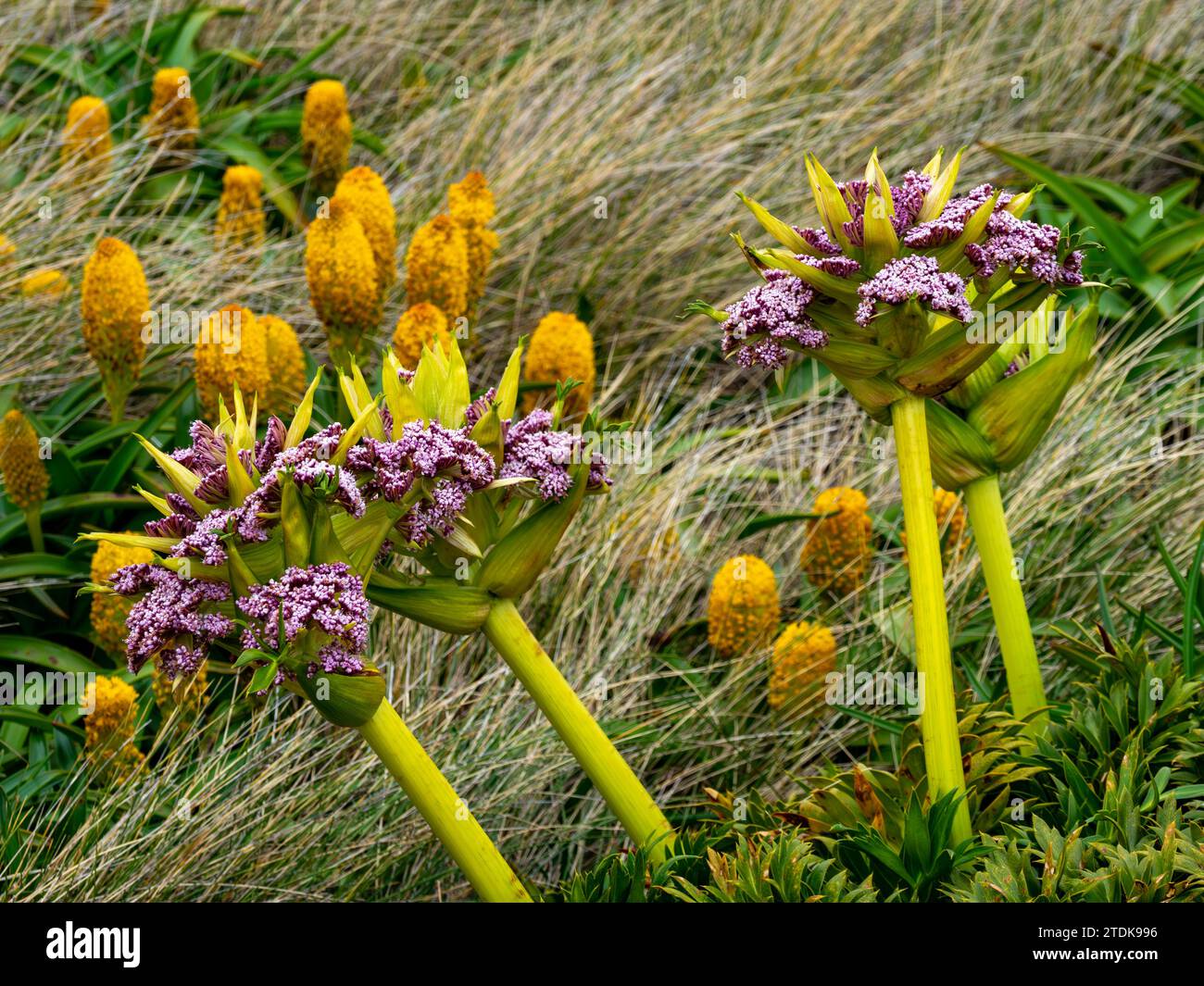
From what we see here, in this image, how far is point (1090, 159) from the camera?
6.15m

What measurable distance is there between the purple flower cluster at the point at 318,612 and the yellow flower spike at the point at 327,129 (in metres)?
3.46

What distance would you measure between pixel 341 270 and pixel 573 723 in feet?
6.31

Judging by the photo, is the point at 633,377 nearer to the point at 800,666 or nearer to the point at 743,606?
the point at 743,606

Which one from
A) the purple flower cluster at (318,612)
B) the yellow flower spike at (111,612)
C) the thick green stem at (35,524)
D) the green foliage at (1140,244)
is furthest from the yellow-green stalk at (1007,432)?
the green foliage at (1140,244)

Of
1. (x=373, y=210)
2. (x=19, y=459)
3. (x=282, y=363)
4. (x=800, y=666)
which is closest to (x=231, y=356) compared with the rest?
(x=282, y=363)

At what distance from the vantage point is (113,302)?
11.3ft

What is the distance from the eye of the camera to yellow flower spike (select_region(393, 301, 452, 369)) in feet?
10.9

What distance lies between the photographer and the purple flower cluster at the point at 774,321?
185cm

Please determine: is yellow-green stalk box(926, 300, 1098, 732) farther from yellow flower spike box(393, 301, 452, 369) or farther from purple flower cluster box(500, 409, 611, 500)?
yellow flower spike box(393, 301, 452, 369)

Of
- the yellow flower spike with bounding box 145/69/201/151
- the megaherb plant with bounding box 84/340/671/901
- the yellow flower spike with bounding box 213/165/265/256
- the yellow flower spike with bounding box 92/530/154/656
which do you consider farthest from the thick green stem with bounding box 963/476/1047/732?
the yellow flower spike with bounding box 145/69/201/151

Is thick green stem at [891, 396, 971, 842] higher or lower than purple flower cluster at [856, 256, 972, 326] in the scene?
lower

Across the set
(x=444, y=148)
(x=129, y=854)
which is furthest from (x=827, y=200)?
(x=444, y=148)

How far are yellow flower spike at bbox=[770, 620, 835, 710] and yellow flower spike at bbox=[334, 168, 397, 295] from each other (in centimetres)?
152
